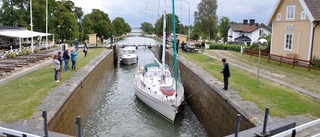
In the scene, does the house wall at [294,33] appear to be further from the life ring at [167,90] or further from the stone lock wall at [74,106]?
the stone lock wall at [74,106]

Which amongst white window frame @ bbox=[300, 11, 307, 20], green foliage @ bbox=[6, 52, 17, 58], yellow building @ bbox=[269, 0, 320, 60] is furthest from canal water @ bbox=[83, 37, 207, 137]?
white window frame @ bbox=[300, 11, 307, 20]

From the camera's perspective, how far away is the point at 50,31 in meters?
53.9

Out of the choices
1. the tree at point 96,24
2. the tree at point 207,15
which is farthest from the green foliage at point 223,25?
the tree at point 96,24

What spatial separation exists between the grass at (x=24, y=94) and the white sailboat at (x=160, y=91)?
491 cm

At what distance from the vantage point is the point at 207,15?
7150 cm

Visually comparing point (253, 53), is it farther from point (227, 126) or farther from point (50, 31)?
point (50, 31)

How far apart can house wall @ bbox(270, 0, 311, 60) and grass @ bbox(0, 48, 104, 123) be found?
18.9 meters

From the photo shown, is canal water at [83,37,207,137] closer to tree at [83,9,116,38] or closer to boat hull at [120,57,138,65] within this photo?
boat hull at [120,57,138,65]

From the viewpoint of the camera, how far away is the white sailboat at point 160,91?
50.5 feet

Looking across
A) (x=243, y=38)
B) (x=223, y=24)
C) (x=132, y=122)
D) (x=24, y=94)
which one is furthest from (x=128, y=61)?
(x=223, y=24)

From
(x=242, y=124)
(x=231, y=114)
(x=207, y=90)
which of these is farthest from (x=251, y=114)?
(x=207, y=90)

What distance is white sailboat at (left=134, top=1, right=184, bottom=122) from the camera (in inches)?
607

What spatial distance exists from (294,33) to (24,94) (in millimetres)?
22352

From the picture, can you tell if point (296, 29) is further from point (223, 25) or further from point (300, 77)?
point (223, 25)
